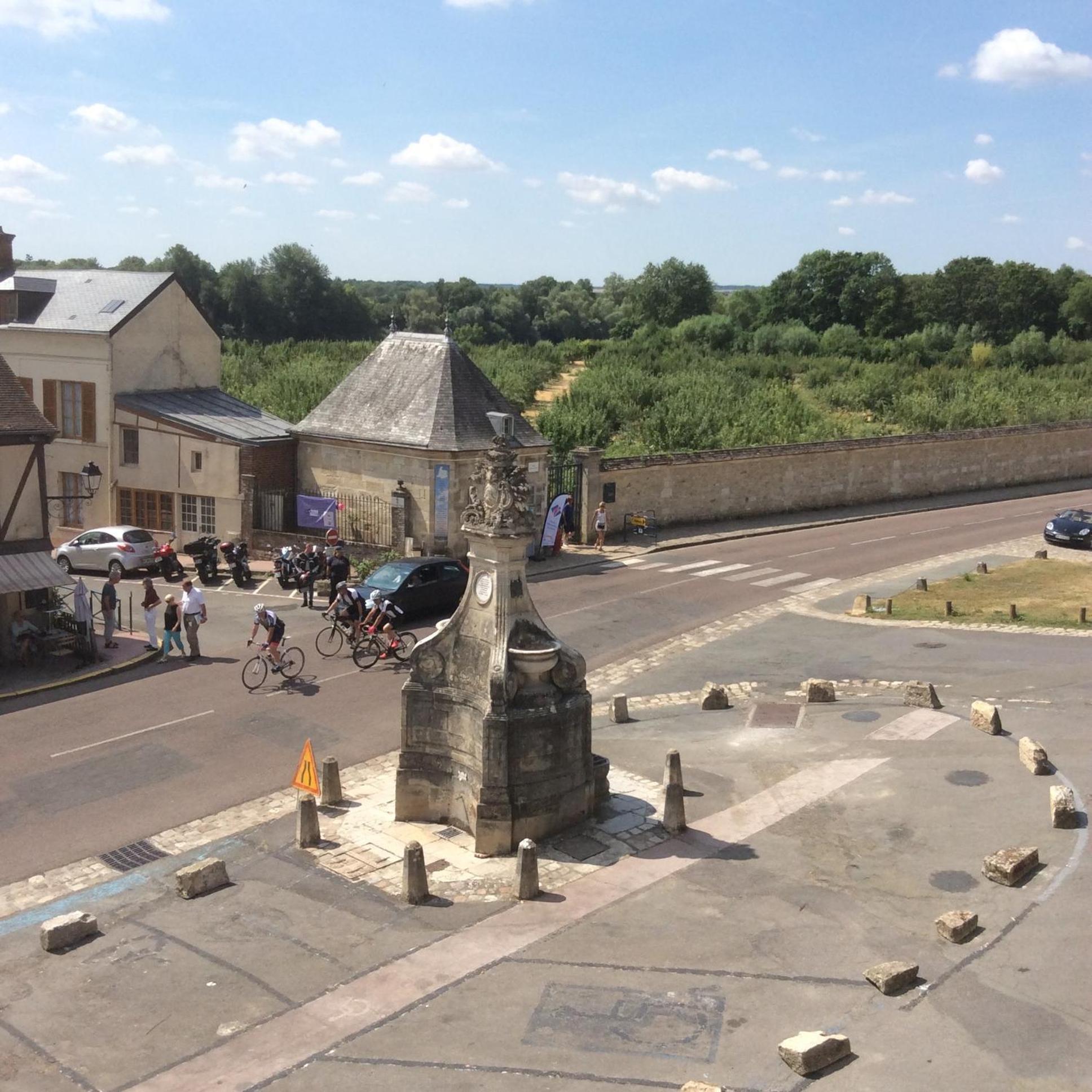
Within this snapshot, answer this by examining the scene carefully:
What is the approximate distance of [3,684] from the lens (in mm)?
19109

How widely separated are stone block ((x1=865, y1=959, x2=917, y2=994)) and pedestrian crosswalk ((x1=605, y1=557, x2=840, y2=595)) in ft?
56.6

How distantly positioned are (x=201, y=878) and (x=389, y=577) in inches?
456

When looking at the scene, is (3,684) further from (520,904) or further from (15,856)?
(520,904)

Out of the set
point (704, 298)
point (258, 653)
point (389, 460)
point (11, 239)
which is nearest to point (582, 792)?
point (258, 653)

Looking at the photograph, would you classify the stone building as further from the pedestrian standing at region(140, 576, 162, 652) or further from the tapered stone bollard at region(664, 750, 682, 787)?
the tapered stone bollard at region(664, 750, 682, 787)

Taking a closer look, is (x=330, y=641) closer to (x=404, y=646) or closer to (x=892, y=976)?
(x=404, y=646)

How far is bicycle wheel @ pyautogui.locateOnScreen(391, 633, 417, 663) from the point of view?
2039cm

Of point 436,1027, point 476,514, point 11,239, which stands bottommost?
point 436,1027

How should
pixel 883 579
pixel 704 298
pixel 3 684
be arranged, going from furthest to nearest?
1. pixel 704 298
2. pixel 883 579
3. pixel 3 684

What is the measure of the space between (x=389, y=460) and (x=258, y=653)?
30.2 ft

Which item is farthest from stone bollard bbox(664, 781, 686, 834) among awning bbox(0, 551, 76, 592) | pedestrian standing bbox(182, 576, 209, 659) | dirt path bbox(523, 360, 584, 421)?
dirt path bbox(523, 360, 584, 421)

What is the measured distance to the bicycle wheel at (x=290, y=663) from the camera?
→ 750 inches

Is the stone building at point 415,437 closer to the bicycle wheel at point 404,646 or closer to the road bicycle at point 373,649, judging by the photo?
the bicycle wheel at point 404,646

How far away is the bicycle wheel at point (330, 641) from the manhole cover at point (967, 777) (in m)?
10.8
